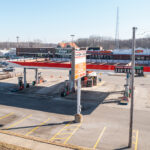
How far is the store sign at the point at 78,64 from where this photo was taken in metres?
16.9

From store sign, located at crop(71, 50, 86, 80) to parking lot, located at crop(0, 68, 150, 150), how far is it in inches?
168

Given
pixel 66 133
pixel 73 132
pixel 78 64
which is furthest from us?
pixel 78 64

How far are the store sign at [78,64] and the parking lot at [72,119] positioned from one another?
4265mm

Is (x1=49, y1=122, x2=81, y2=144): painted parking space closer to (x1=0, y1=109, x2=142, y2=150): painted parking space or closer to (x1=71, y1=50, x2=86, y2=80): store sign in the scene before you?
(x1=0, y1=109, x2=142, y2=150): painted parking space

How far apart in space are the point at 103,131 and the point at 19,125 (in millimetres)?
7153

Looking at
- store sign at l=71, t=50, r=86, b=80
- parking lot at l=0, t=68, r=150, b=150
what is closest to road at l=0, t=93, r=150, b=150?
parking lot at l=0, t=68, r=150, b=150

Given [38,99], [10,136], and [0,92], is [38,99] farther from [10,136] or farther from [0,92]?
[10,136]

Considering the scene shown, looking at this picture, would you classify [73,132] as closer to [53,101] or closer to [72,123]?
[72,123]

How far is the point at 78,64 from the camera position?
17719mm

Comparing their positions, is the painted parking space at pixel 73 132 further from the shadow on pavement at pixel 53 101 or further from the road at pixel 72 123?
the shadow on pavement at pixel 53 101

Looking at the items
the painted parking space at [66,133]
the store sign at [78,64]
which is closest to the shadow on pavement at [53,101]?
the painted parking space at [66,133]

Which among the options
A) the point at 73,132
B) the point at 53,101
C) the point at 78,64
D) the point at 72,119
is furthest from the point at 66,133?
the point at 53,101

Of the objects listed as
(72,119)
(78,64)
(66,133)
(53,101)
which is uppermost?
(78,64)

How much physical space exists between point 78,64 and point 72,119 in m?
5.16
